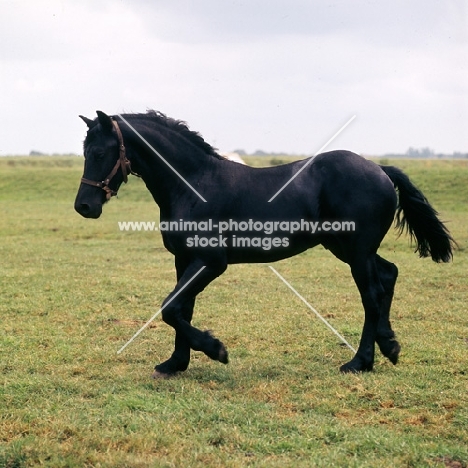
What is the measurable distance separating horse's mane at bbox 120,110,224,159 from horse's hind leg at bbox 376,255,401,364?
2.18 meters

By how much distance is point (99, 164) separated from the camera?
5730 millimetres

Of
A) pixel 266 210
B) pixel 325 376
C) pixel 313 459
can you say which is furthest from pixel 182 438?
pixel 266 210

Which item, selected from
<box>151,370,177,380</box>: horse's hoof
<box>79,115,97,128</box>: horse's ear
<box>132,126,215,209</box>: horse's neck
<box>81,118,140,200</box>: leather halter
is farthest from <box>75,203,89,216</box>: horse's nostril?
<box>151,370,177,380</box>: horse's hoof

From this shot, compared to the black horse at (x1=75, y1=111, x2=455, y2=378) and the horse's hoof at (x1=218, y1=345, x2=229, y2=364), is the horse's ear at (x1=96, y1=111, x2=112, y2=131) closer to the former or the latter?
the black horse at (x1=75, y1=111, x2=455, y2=378)

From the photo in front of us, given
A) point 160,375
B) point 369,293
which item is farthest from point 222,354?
point 369,293

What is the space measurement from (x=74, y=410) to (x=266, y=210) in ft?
8.36

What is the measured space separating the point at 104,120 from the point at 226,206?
54.4 inches

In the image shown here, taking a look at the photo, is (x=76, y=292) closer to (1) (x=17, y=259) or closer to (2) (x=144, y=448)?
(1) (x=17, y=259)

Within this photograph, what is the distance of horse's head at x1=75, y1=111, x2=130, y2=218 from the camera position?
5688 mm

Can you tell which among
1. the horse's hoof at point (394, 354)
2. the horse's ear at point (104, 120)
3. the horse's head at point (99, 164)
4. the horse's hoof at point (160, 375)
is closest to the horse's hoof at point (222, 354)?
the horse's hoof at point (160, 375)

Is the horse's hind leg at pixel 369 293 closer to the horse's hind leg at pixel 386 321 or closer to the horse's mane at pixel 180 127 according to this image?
the horse's hind leg at pixel 386 321

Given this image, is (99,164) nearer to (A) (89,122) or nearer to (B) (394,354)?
(A) (89,122)

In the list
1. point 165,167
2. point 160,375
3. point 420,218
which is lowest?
point 160,375

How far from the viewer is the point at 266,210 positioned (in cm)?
614
